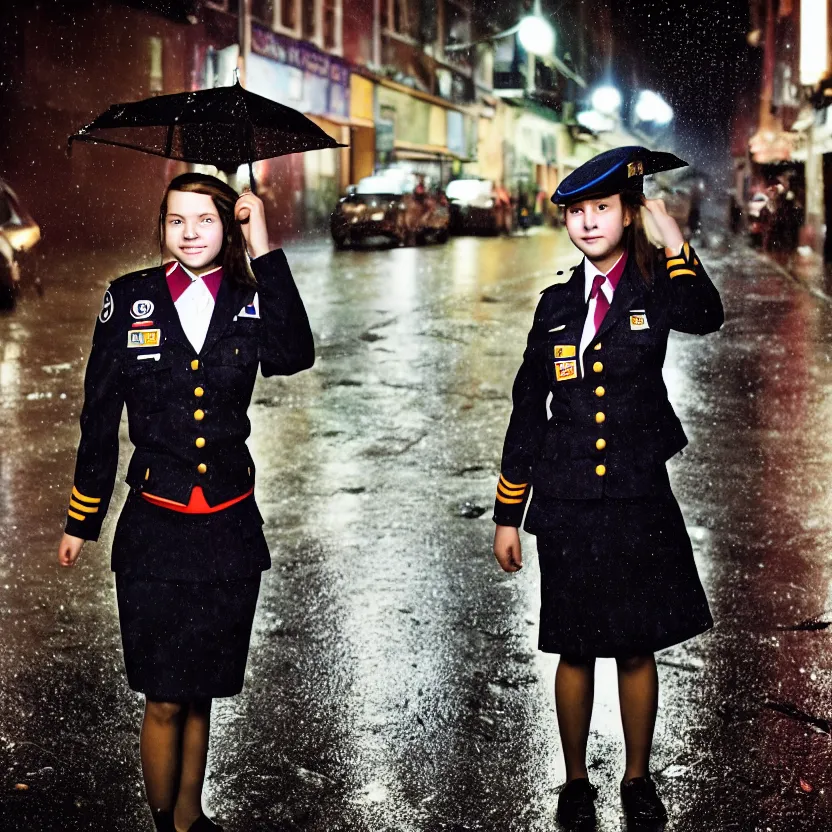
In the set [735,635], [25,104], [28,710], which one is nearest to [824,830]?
[735,635]

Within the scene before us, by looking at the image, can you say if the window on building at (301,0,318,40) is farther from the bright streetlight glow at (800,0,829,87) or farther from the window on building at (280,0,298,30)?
the bright streetlight glow at (800,0,829,87)

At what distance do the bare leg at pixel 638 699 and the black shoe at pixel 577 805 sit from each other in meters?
0.17

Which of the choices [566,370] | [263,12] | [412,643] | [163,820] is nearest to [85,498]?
[163,820]

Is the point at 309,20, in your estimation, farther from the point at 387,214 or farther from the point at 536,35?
the point at 536,35

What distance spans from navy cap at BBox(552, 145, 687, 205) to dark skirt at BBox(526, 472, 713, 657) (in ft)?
2.55

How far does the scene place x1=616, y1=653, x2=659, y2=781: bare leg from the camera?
3572mm

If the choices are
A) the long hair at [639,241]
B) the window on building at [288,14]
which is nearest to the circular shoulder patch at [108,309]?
the long hair at [639,241]

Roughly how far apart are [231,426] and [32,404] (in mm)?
6953

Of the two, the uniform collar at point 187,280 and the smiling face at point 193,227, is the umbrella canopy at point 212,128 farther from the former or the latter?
the uniform collar at point 187,280

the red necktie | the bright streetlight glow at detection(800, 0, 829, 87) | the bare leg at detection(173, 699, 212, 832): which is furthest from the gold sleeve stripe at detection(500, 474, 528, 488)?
the bright streetlight glow at detection(800, 0, 829, 87)

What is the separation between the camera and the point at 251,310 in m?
3.35

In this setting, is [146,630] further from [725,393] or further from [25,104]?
[25,104]

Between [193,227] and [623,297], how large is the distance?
1096 mm

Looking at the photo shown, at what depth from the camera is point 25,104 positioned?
2694 centimetres
